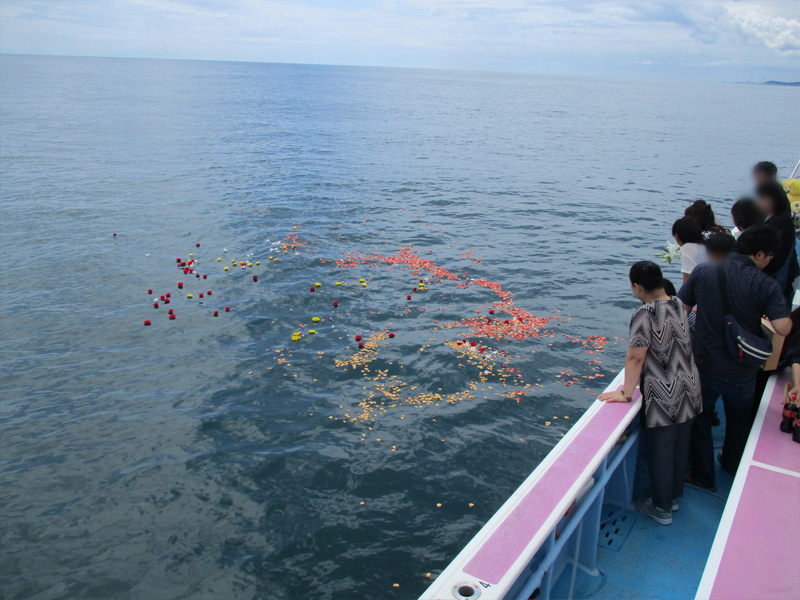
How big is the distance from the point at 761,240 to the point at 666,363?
1.33 meters

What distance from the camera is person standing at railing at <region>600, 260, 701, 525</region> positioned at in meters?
4.93

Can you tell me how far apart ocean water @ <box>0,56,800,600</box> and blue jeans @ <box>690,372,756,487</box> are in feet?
10.7

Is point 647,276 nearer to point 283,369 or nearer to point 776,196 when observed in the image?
point 776,196

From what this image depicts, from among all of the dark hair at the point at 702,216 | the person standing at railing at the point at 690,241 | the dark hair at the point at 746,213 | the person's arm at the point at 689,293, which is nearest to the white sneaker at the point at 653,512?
the person's arm at the point at 689,293

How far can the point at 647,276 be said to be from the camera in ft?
15.8

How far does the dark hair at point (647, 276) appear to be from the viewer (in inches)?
190

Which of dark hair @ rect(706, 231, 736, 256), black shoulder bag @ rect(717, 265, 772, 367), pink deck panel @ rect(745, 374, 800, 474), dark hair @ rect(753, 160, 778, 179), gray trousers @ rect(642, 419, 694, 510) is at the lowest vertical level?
gray trousers @ rect(642, 419, 694, 510)

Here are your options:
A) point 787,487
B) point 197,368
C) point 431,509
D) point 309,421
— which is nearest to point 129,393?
point 197,368

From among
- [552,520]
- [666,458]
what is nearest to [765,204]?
[666,458]

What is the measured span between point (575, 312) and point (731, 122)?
279 feet

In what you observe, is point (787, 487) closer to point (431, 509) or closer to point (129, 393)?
point (431, 509)

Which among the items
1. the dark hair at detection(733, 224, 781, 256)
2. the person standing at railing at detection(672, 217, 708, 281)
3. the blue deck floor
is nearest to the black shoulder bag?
the dark hair at detection(733, 224, 781, 256)

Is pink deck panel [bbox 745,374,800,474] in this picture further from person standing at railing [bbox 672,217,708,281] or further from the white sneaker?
person standing at railing [bbox 672,217,708,281]

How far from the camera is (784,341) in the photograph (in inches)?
222
